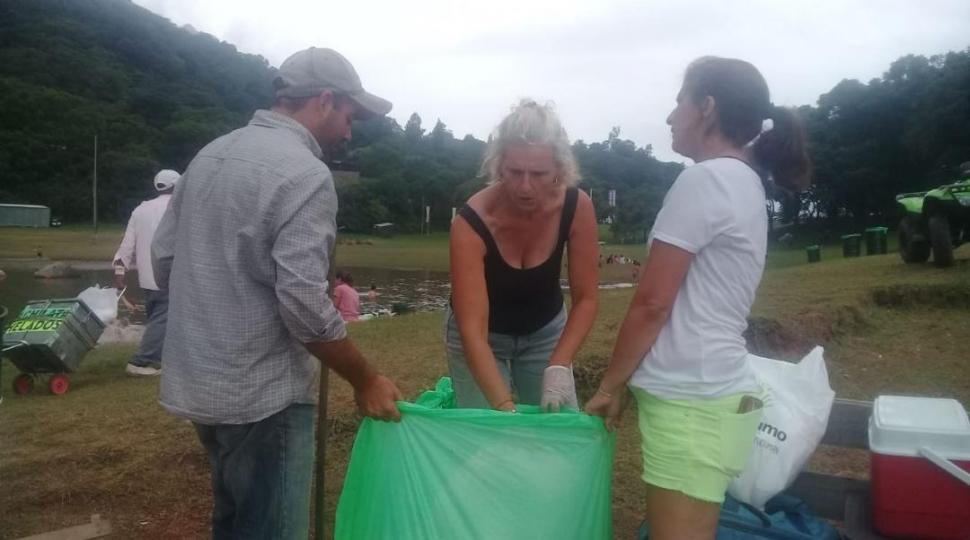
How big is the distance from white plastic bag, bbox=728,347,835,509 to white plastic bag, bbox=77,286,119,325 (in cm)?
585

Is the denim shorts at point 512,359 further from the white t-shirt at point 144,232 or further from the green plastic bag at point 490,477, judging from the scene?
the white t-shirt at point 144,232

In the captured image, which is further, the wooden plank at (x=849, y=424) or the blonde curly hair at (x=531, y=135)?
the wooden plank at (x=849, y=424)

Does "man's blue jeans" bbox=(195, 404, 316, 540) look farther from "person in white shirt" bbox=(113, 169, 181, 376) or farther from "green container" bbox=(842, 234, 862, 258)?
"green container" bbox=(842, 234, 862, 258)

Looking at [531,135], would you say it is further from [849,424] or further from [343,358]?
[849,424]

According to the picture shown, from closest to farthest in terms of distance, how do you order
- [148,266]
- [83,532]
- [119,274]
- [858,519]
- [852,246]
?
[858,519] < [83,532] < [148,266] < [119,274] < [852,246]

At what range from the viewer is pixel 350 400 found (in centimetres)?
432

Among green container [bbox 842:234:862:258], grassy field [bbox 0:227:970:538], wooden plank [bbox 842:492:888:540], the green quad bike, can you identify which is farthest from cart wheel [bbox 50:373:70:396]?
green container [bbox 842:234:862:258]

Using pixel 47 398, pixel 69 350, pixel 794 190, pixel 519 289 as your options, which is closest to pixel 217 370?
pixel 519 289

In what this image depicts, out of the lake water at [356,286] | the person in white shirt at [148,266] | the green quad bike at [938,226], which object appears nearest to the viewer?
the person in white shirt at [148,266]

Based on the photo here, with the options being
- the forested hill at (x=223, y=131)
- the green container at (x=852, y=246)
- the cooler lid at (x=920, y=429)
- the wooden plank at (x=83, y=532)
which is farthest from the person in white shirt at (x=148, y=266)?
the forested hill at (x=223, y=131)

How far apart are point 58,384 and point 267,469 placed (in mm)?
4481

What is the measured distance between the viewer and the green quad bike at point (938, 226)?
9062 millimetres

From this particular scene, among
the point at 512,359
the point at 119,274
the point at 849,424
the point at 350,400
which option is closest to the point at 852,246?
the point at 119,274

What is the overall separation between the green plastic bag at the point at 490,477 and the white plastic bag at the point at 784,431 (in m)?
0.41
